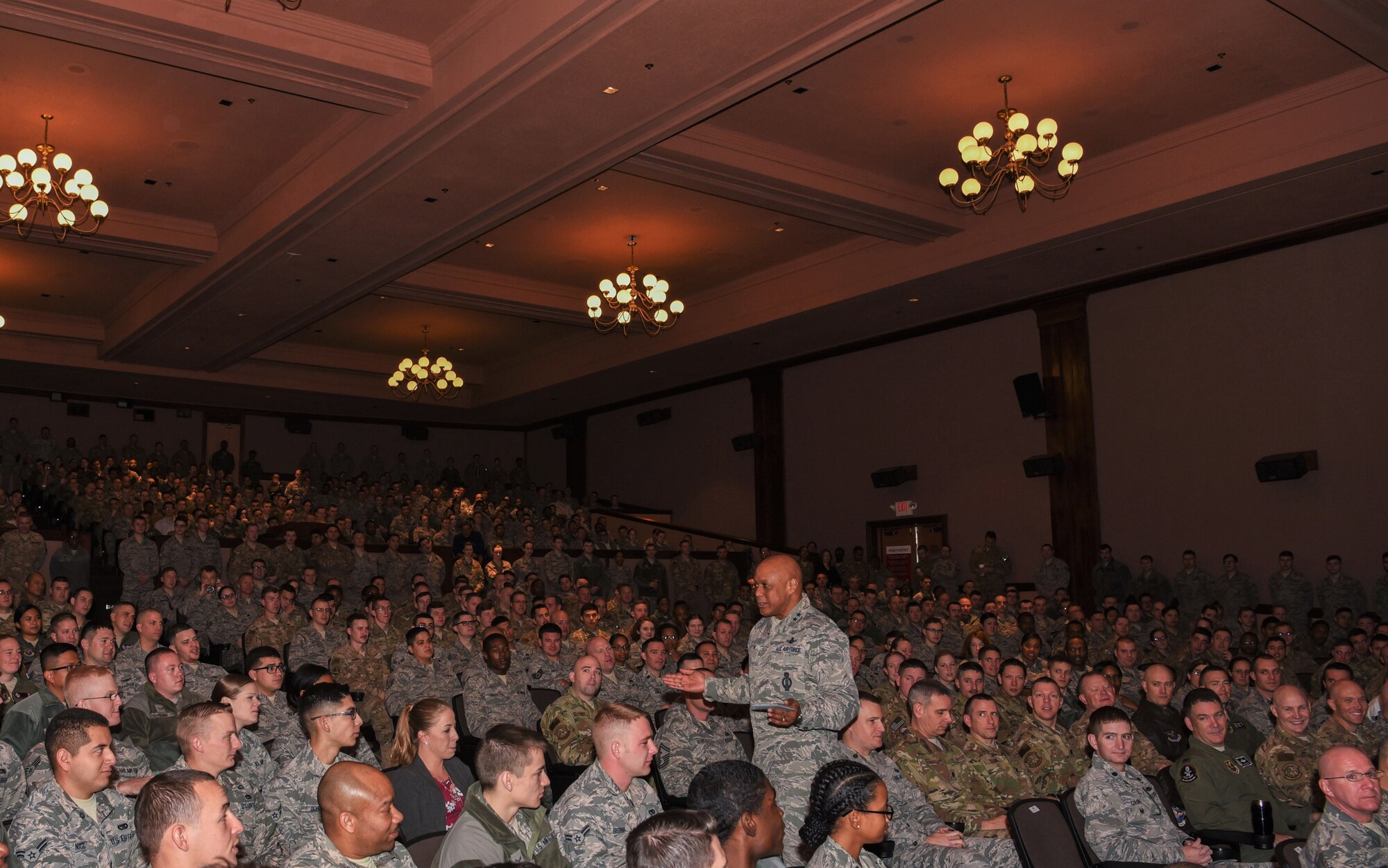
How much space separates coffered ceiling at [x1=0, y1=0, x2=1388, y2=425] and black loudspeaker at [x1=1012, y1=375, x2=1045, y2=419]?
101cm

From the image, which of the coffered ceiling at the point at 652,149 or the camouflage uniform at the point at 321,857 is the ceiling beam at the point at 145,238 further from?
the camouflage uniform at the point at 321,857

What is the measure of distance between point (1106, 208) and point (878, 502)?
6009 mm

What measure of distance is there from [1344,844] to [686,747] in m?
2.86

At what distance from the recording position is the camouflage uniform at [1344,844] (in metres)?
3.44

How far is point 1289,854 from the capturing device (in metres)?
3.58

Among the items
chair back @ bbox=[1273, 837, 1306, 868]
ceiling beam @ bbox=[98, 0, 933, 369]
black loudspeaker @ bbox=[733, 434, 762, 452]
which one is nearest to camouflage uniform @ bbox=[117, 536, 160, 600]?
ceiling beam @ bbox=[98, 0, 933, 369]

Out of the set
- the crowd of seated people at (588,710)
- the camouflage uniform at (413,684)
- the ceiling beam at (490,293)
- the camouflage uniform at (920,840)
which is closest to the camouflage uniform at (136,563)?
the crowd of seated people at (588,710)

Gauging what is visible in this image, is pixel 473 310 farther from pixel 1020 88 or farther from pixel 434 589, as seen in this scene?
pixel 1020 88

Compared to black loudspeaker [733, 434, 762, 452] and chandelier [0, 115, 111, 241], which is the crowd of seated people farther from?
black loudspeaker [733, 434, 762, 452]

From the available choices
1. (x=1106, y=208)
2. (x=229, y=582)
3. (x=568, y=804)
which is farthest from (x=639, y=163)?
(x=568, y=804)

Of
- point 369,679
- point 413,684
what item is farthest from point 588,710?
point 369,679

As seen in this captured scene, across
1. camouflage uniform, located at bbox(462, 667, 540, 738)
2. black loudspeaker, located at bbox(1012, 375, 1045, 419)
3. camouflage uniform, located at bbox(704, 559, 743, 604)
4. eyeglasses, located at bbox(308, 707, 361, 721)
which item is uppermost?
black loudspeaker, located at bbox(1012, 375, 1045, 419)

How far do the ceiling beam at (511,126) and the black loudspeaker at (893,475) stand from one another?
7.07 m

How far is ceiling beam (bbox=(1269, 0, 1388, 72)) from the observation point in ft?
23.5
